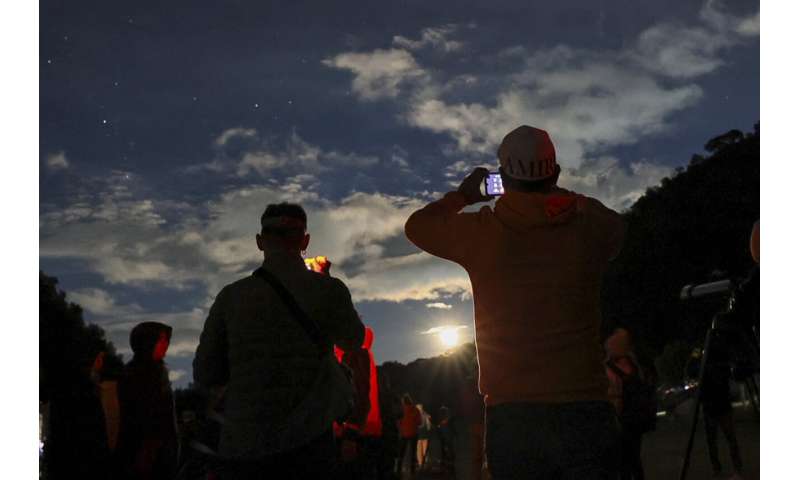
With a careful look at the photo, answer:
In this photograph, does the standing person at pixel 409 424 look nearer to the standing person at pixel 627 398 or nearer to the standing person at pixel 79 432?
the standing person at pixel 627 398

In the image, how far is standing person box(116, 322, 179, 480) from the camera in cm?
579

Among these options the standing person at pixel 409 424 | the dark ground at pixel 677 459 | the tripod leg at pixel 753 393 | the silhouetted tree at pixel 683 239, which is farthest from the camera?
the silhouetted tree at pixel 683 239

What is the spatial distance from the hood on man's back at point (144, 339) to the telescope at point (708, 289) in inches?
121

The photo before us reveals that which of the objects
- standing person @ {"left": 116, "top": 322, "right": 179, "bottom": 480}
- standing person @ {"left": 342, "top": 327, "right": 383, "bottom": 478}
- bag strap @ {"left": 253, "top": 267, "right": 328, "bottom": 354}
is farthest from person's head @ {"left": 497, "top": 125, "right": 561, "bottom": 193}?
standing person @ {"left": 116, "top": 322, "right": 179, "bottom": 480}

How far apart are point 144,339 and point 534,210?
3260 mm

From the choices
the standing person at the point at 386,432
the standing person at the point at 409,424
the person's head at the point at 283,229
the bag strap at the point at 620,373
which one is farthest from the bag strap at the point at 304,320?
the standing person at the point at 409,424

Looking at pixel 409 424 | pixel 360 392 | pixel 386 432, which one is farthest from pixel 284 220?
pixel 409 424

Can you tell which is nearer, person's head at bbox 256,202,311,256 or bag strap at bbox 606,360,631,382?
person's head at bbox 256,202,311,256

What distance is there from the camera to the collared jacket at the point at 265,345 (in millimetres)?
4145

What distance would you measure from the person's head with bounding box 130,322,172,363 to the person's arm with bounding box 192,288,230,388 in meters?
1.84

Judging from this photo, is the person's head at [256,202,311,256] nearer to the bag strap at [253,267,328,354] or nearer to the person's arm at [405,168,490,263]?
the bag strap at [253,267,328,354]

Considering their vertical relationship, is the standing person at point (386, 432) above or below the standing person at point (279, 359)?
below
